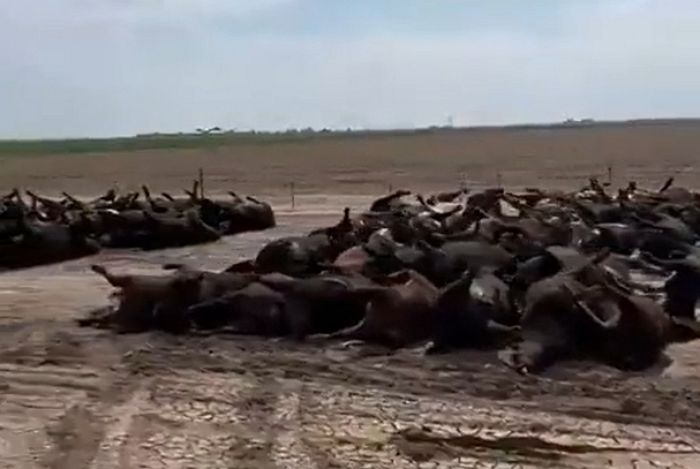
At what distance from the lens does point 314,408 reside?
288 inches

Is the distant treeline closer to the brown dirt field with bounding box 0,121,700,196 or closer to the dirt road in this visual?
the brown dirt field with bounding box 0,121,700,196

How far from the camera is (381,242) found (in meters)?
12.2

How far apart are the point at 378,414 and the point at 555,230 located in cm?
693

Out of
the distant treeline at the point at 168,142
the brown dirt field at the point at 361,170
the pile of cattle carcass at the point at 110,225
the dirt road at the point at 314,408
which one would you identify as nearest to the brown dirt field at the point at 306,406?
the dirt road at the point at 314,408

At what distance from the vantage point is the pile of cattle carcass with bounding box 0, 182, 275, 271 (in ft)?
50.0

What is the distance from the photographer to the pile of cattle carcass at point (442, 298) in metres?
8.74

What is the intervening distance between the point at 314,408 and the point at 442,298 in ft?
6.94

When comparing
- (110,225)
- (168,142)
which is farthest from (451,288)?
(168,142)

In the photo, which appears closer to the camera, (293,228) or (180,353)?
(180,353)

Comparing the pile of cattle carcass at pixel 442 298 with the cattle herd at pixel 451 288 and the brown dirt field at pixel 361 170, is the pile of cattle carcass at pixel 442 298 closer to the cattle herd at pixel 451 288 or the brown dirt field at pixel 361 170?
the cattle herd at pixel 451 288

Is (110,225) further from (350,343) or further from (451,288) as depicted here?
(451,288)

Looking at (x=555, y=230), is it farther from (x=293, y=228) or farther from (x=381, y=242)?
(x=293, y=228)

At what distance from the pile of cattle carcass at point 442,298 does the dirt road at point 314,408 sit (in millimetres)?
287

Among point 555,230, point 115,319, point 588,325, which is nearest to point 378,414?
point 588,325
